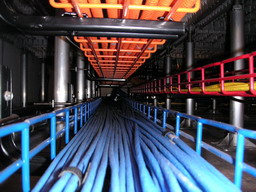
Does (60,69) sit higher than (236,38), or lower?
lower

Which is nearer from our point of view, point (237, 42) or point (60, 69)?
point (60, 69)

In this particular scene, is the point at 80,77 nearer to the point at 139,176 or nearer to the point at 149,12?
the point at 149,12

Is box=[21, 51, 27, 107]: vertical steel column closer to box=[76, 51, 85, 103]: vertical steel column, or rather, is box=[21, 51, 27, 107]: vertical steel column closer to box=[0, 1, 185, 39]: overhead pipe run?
box=[76, 51, 85, 103]: vertical steel column

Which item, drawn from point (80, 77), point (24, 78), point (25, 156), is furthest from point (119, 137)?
point (24, 78)

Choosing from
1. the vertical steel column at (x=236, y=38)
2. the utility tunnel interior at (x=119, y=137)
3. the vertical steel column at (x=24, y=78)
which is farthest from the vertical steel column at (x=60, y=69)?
the vertical steel column at (x=24, y=78)

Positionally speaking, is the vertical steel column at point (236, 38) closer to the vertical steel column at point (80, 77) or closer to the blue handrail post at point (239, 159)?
the blue handrail post at point (239, 159)

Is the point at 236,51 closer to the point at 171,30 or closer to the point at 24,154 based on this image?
the point at 171,30

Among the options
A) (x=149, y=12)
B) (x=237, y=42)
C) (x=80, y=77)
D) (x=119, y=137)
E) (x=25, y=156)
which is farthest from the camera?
(x=80, y=77)

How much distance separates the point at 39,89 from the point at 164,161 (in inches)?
570

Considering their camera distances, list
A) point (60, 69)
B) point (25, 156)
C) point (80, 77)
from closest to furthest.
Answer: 1. point (25, 156)
2. point (60, 69)
3. point (80, 77)

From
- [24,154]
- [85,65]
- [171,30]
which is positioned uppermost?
[85,65]

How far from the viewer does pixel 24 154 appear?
150 centimetres

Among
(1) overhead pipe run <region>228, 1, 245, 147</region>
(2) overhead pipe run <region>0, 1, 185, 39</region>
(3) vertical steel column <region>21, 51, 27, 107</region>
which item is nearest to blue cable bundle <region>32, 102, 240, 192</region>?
(2) overhead pipe run <region>0, 1, 185, 39</region>

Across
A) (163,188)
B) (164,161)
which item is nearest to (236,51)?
(164,161)
